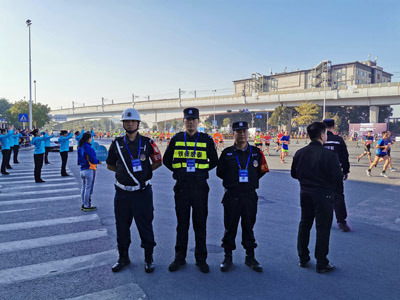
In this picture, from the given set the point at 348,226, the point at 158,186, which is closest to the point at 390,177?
the point at 348,226

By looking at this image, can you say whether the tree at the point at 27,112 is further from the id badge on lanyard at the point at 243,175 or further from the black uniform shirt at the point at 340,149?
the id badge on lanyard at the point at 243,175

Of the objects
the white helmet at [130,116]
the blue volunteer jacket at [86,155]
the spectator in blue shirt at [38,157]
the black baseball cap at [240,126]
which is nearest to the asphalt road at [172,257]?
the blue volunteer jacket at [86,155]

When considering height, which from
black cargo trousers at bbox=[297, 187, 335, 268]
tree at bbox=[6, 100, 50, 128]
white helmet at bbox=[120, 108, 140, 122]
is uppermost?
tree at bbox=[6, 100, 50, 128]

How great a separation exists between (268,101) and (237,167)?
181 ft

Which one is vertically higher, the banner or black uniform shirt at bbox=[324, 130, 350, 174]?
the banner

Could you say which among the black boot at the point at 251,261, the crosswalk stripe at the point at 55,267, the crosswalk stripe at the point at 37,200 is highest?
the black boot at the point at 251,261

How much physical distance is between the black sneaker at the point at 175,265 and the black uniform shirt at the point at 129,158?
3.73 ft

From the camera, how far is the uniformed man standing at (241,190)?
3.98m

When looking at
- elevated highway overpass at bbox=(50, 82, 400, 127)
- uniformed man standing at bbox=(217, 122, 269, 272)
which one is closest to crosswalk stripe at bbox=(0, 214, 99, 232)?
uniformed man standing at bbox=(217, 122, 269, 272)

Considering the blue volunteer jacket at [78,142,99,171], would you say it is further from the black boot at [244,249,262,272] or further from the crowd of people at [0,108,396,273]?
the black boot at [244,249,262,272]

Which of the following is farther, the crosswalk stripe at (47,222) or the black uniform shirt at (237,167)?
the crosswalk stripe at (47,222)

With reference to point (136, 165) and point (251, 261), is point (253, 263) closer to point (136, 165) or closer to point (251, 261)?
point (251, 261)

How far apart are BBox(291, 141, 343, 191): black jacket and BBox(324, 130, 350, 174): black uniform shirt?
5.45ft

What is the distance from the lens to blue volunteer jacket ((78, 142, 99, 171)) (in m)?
6.71
